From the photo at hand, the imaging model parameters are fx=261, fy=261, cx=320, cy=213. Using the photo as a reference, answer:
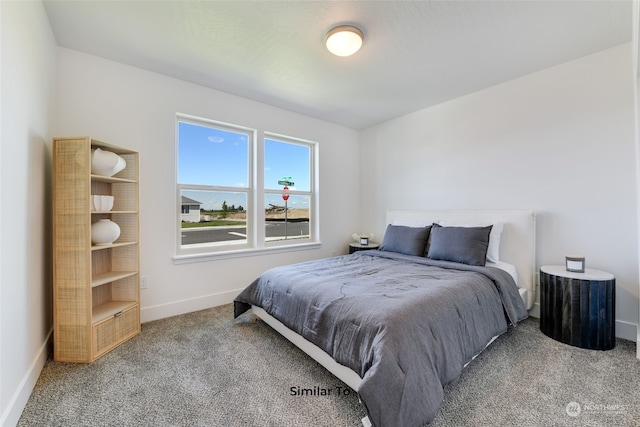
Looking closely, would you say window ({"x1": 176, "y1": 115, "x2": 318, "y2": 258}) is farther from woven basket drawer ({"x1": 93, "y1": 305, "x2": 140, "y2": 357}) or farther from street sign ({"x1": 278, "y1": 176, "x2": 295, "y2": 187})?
woven basket drawer ({"x1": 93, "y1": 305, "x2": 140, "y2": 357})

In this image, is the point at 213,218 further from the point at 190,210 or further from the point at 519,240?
the point at 519,240

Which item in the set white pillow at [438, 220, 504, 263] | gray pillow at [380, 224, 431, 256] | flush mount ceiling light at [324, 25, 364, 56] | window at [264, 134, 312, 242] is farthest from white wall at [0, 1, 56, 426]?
white pillow at [438, 220, 504, 263]

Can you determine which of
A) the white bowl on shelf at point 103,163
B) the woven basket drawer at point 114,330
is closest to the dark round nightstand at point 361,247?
the woven basket drawer at point 114,330

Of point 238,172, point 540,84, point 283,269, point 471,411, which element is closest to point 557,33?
point 540,84

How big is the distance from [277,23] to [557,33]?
221 centimetres

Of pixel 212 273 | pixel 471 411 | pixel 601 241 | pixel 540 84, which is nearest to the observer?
pixel 471 411

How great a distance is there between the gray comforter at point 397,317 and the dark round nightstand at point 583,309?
26 cm

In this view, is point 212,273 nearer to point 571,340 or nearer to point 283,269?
point 283,269

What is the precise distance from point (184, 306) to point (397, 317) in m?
2.37

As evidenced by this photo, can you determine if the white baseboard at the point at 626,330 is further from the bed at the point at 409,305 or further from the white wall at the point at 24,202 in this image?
the white wall at the point at 24,202

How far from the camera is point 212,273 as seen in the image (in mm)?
3027

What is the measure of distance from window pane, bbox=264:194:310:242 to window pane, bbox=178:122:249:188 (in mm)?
511

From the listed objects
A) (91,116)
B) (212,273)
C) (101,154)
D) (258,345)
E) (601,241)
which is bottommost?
(258,345)

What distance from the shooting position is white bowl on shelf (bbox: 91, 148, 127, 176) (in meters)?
2.03
